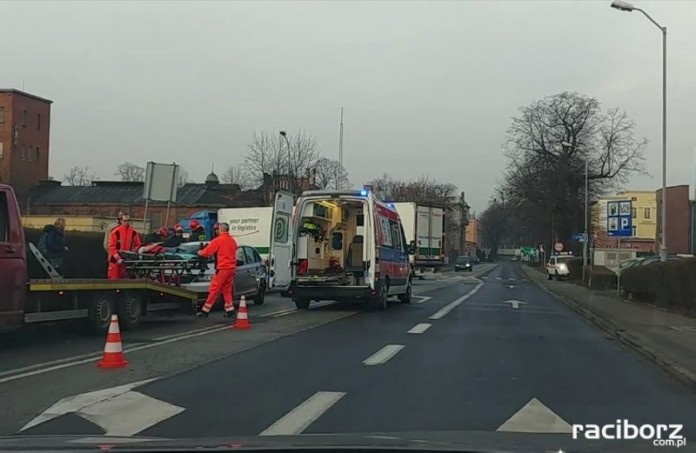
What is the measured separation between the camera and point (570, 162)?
203 ft

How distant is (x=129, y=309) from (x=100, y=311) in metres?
0.82

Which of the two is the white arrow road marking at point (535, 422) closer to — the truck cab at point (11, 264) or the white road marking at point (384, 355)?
the white road marking at point (384, 355)

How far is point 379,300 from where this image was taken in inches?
727

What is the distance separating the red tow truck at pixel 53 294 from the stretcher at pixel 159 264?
2.08 ft

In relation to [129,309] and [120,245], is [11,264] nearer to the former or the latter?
[129,309]

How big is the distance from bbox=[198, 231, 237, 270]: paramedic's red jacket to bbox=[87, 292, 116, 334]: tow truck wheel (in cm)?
271

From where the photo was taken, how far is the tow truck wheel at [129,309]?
42.0 feet

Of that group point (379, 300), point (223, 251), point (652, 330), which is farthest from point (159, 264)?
point (652, 330)

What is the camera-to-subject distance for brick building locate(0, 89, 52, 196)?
77500 mm

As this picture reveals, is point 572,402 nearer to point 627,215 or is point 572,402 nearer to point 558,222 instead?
point 627,215

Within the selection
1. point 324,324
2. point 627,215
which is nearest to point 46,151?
point 627,215

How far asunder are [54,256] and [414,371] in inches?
383

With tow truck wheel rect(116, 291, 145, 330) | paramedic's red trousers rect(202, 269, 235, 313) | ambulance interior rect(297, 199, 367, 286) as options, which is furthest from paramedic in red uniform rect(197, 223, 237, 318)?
ambulance interior rect(297, 199, 367, 286)

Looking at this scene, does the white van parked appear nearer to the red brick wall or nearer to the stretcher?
the stretcher
